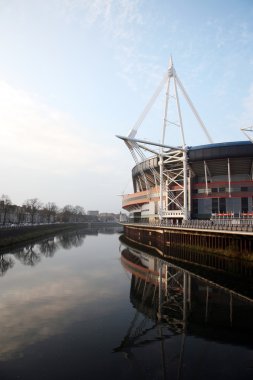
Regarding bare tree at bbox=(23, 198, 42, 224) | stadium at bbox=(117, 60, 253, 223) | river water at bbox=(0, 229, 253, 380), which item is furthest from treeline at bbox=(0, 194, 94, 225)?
river water at bbox=(0, 229, 253, 380)

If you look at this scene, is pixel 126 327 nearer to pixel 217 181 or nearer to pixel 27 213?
pixel 217 181

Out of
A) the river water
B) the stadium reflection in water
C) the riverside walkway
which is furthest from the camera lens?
the riverside walkway

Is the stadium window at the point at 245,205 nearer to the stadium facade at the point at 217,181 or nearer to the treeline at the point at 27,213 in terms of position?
the stadium facade at the point at 217,181

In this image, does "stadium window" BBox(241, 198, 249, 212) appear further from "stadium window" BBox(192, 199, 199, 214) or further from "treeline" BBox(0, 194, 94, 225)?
"treeline" BBox(0, 194, 94, 225)

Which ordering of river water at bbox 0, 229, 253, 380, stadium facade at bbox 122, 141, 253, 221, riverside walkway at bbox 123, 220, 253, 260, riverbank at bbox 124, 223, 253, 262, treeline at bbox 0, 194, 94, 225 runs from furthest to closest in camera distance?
1. treeline at bbox 0, 194, 94, 225
2. stadium facade at bbox 122, 141, 253, 221
3. riverbank at bbox 124, 223, 253, 262
4. riverside walkway at bbox 123, 220, 253, 260
5. river water at bbox 0, 229, 253, 380

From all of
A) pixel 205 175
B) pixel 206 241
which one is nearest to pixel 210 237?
pixel 206 241

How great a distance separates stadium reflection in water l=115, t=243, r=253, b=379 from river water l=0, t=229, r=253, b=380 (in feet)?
0.14

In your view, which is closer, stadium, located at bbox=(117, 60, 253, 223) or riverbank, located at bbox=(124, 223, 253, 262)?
riverbank, located at bbox=(124, 223, 253, 262)

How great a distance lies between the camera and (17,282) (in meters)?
28.8

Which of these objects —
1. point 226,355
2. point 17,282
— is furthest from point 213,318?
point 17,282

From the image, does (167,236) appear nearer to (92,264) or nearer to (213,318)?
(92,264)

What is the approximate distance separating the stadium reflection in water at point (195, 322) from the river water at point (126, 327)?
1.7 inches

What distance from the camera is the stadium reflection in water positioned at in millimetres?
12578

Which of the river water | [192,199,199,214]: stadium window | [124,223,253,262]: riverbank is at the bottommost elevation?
the river water
